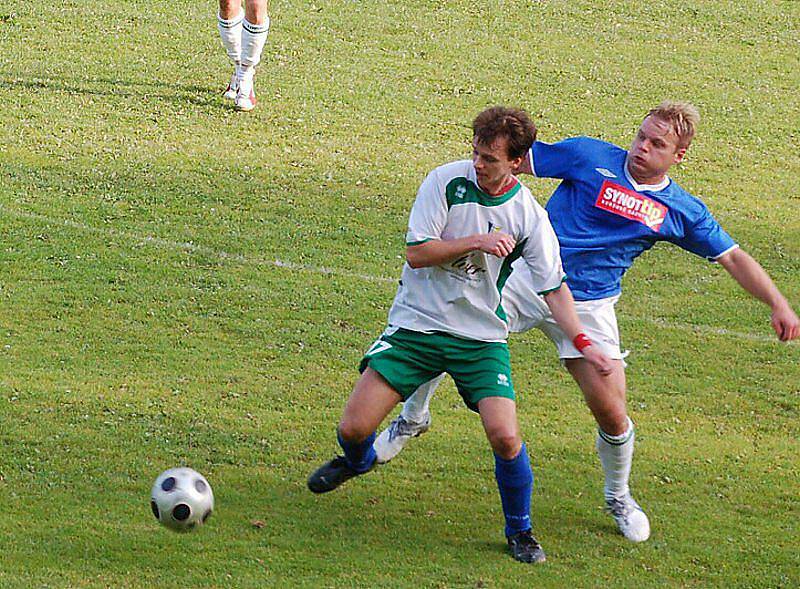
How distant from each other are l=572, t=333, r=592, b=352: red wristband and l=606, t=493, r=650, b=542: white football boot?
3.47ft

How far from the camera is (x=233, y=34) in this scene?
41.7ft

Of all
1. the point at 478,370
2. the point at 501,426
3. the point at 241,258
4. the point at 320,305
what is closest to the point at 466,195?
the point at 478,370

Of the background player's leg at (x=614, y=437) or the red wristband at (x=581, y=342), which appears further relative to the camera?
the background player's leg at (x=614, y=437)

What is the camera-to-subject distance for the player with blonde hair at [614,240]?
5.92 m

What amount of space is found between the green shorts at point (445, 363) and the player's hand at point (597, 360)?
1.34 feet

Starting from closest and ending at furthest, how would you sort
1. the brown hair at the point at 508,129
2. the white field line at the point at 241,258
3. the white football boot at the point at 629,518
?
1. the brown hair at the point at 508,129
2. the white football boot at the point at 629,518
3. the white field line at the point at 241,258

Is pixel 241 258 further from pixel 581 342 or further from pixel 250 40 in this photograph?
pixel 581 342

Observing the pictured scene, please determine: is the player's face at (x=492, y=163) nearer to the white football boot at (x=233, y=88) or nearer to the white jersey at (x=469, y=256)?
the white jersey at (x=469, y=256)

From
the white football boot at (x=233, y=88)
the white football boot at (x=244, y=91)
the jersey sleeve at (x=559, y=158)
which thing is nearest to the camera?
the jersey sleeve at (x=559, y=158)

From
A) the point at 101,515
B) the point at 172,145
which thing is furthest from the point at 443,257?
the point at 172,145

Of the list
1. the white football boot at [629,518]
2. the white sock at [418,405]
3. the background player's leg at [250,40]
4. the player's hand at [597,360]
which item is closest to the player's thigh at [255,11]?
the background player's leg at [250,40]

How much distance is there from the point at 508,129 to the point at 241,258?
4.71 m

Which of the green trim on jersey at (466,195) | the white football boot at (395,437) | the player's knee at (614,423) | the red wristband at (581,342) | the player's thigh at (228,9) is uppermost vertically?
the green trim on jersey at (466,195)

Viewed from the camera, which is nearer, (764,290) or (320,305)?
(764,290)
